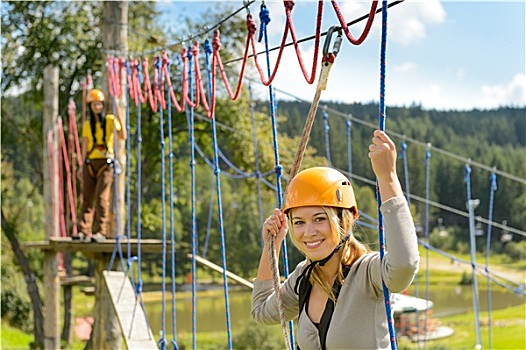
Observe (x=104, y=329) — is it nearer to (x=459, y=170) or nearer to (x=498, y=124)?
(x=459, y=170)

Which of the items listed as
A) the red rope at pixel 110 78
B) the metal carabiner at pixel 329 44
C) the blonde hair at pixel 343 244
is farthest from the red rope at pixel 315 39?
the red rope at pixel 110 78

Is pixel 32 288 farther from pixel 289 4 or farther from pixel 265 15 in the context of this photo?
pixel 289 4

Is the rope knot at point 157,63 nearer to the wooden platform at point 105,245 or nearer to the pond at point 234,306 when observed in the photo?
the wooden platform at point 105,245

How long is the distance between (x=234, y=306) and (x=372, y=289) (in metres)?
24.4

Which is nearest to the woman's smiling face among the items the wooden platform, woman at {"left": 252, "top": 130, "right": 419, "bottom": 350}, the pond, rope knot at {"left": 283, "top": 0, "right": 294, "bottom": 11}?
woman at {"left": 252, "top": 130, "right": 419, "bottom": 350}

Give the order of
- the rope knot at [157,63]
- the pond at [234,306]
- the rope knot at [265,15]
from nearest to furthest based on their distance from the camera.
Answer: the rope knot at [265,15] < the rope knot at [157,63] < the pond at [234,306]

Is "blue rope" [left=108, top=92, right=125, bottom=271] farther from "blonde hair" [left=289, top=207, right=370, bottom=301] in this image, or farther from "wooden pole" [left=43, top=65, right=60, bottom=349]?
"blonde hair" [left=289, top=207, right=370, bottom=301]

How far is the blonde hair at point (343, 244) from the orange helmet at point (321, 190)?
2cm

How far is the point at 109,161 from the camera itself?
16.9ft

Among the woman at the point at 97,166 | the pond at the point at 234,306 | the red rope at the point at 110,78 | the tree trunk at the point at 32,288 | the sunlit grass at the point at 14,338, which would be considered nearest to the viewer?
the woman at the point at 97,166

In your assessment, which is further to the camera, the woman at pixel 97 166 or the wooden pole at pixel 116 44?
the wooden pole at pixel 116 44

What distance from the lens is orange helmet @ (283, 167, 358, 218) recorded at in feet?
5.63

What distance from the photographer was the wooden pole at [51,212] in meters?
7.28

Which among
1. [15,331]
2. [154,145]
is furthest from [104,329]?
[15,331]
